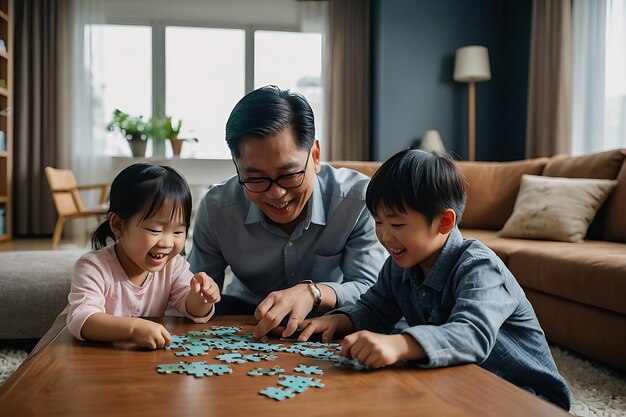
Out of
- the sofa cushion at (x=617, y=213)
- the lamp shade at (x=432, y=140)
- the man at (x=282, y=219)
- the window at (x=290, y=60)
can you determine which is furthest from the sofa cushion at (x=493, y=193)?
the window at (x=290, y=60)

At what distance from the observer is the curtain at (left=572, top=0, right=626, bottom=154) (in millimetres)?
4988

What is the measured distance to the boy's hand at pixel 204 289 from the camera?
4.37 feet

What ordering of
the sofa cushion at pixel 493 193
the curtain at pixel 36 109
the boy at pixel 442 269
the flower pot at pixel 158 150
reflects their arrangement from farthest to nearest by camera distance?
1. the flower pot at pixel 158 150
2. the curtain at pixel 36 109
3. the sofa cushion at pixel 493 193
4. the boy at pixel 442 269

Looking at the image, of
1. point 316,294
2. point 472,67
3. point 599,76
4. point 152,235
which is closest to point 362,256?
point 316,294

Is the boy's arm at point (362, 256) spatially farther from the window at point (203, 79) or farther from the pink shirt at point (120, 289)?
the window at point (203, 79)

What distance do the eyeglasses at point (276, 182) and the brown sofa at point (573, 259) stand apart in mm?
1425

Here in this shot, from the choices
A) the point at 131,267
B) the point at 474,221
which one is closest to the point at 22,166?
the point at 474,221

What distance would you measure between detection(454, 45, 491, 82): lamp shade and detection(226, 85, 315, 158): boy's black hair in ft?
17.0

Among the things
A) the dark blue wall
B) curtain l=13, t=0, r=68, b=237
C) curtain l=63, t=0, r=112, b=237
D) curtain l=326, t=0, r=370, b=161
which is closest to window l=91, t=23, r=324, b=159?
curtain l=63, t=0, r=112, b=237

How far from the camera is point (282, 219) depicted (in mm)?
1611

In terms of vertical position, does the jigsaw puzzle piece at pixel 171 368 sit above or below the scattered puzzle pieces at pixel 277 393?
below

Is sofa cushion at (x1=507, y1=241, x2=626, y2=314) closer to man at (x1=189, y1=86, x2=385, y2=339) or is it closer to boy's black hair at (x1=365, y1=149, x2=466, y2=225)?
man at (x1=189, y1=86, x2=385, y2=339)

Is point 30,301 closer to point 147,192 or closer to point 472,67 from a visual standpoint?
point 147,192

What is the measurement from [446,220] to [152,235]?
2.08 ft
